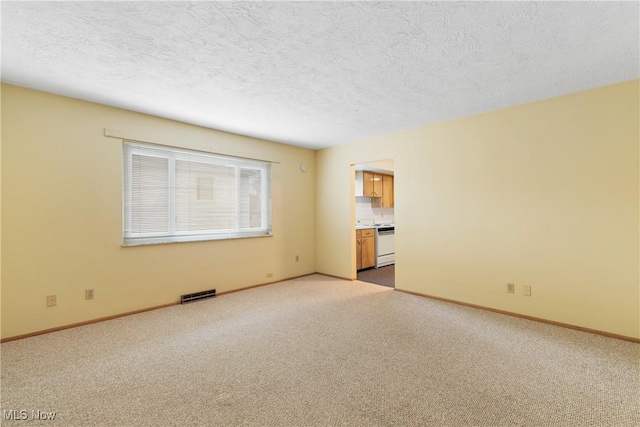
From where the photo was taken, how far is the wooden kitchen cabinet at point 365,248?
5.80m

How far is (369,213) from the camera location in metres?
→ 7.31

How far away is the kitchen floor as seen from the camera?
4926mm

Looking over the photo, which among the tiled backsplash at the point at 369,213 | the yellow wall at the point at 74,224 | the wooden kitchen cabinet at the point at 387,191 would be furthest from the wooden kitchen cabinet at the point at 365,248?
the yellow wall at the point at 74,224

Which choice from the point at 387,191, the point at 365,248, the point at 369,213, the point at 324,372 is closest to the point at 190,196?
the point at 324,372

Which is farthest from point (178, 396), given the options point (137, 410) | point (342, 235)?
point (342, 235)

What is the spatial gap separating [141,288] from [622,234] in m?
5.16

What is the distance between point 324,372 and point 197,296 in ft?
8.05

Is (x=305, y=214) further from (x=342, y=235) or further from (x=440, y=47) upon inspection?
(x=440, y=47)

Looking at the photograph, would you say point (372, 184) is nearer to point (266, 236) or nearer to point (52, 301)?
point (266, 236)

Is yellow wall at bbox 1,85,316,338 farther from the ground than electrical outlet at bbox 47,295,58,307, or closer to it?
farther from the ground

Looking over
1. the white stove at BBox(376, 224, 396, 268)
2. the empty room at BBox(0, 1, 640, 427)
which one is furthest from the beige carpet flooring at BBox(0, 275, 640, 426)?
the white stove at BBox(376, 224, 396, 268)

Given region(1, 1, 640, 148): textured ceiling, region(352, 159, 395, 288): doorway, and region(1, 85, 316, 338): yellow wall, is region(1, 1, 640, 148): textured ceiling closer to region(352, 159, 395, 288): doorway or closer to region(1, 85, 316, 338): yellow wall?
region(1, 85, 316, 338): yellow wall

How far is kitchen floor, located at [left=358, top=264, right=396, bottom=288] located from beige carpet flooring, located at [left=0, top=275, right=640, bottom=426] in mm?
1603

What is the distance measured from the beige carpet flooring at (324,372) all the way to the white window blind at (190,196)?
1127 millimetres
